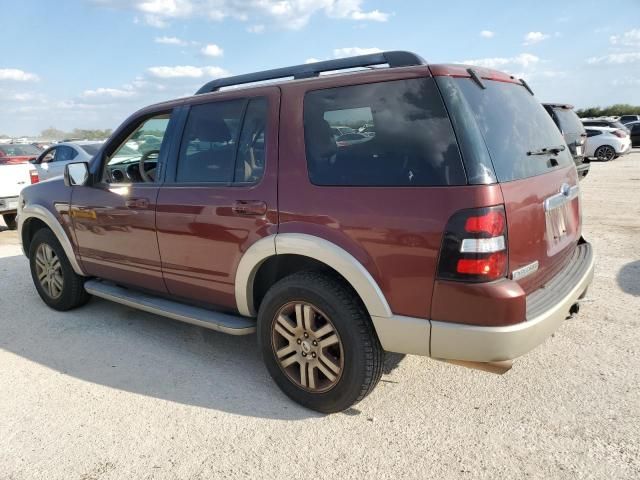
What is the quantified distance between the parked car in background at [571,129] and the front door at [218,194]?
7.85 m

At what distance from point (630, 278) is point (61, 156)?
Result: 11.7 m

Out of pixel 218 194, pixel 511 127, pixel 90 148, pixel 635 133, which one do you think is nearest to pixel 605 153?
pixel 635 133

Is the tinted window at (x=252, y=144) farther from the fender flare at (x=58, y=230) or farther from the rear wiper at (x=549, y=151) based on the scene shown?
the fender flare at (x=58, y=230)

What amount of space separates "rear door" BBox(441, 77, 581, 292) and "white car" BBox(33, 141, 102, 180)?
1030 cm

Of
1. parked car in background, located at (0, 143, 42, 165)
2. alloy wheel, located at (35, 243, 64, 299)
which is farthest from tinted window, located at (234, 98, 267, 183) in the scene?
parked car in background, located at (0, 143, 42, 165)

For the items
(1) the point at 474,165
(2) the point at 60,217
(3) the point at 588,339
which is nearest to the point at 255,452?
(1) the point at 474,165

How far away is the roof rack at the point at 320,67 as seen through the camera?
2764 mm

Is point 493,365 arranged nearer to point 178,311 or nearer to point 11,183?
point 178,311

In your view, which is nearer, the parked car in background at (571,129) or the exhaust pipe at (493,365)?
the exhaust pipe at (493,365)

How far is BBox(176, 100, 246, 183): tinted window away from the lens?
3.28 meters

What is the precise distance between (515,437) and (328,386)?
103cm

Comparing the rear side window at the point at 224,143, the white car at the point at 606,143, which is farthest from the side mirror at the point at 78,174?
the white car at the point at 606,143

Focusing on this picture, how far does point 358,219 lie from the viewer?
257 centimetres

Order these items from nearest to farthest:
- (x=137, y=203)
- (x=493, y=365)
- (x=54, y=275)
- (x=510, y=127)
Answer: (x=493, y=365) < (x=510, y=127) < (x=137, y=203) < (x=54, y=275)
